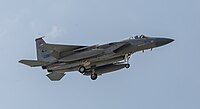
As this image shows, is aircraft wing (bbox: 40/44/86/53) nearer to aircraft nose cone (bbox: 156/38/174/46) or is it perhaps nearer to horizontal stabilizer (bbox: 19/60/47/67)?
horizontal stabilizer (bbox: 19/60/47/67)

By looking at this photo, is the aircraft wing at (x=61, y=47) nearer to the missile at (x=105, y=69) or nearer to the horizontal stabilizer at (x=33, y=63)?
the horizontal stabilizer at (x=33, y=63)

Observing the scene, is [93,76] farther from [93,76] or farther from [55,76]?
[55,76]

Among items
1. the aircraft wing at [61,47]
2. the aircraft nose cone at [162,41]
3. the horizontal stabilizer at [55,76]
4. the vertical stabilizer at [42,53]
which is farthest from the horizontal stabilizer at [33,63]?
the aircraft nose cone at [162,41]

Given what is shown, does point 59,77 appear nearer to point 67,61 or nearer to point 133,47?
point 67,61

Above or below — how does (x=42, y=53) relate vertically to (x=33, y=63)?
above

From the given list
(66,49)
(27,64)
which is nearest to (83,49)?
(66,49)

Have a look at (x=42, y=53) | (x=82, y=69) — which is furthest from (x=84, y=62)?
(x=42, y=53)

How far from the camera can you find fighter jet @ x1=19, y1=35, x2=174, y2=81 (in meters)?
48.9

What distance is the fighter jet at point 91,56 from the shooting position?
161 feet

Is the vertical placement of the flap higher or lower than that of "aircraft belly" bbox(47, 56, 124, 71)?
higher

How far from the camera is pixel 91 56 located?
49.4 m

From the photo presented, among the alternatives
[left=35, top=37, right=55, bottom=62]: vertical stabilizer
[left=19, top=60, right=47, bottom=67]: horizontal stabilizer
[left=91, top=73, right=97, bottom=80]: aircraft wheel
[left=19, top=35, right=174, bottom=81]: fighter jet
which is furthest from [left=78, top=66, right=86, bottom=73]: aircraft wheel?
[left=19, top=60, right=47, bottom=67]: horizontal stabilizer

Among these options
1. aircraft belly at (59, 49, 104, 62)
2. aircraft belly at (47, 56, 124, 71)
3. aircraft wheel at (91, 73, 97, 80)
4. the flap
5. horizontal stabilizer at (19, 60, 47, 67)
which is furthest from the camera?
aircraft wheel at (91, 73, 97, 80)

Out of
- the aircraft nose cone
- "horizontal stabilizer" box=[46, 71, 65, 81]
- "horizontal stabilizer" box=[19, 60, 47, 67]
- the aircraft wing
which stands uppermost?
the aircraft wing
